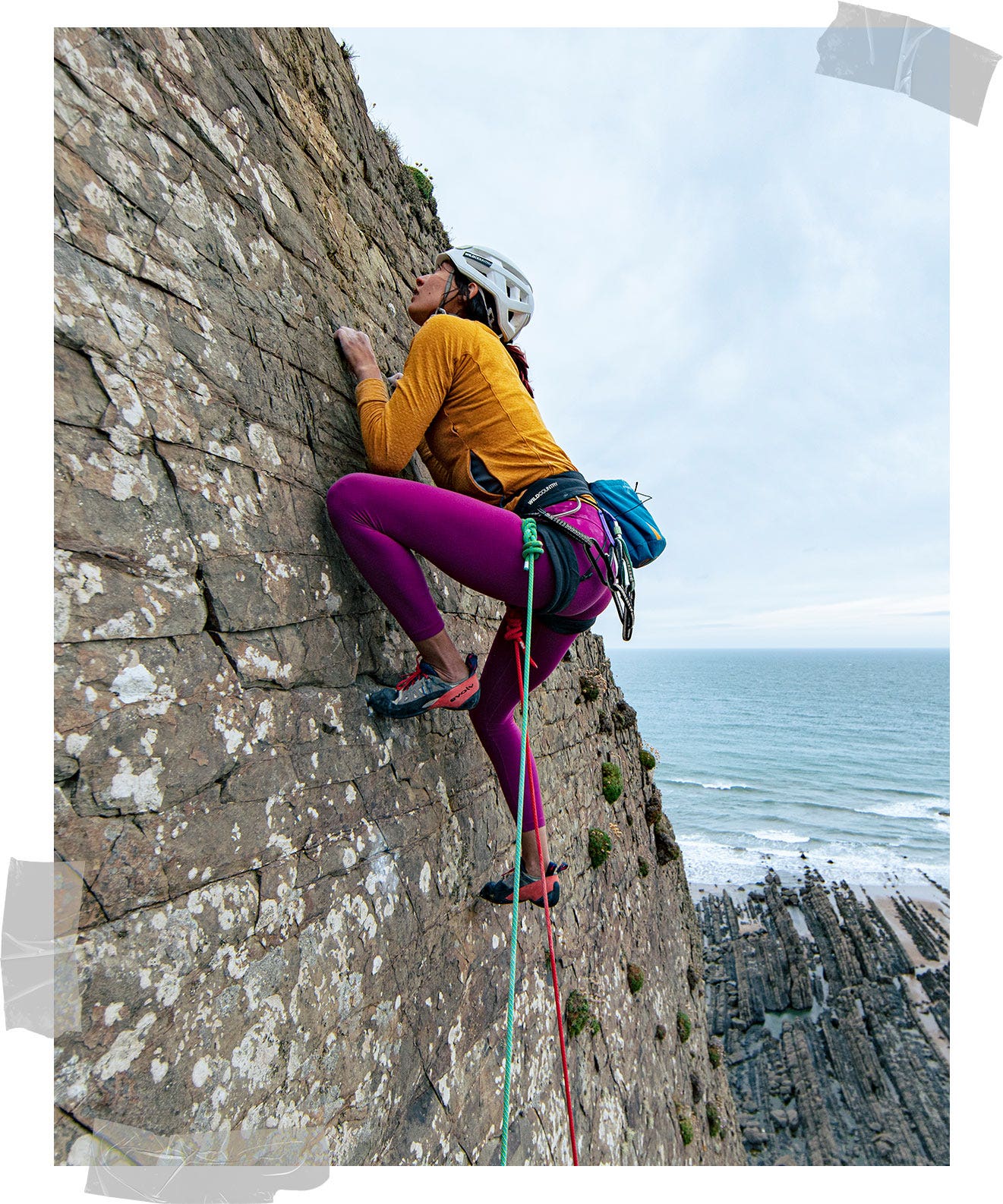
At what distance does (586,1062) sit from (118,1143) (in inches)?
192

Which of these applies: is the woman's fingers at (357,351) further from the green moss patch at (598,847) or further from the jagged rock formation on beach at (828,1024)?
the jagged rock formation on beach at (828,1024)

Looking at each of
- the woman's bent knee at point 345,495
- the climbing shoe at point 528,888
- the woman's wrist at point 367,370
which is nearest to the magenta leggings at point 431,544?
the woman's bent knee at point 345,495

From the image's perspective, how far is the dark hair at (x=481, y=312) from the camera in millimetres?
3624

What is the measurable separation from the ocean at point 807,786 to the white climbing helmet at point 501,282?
42.5 meters

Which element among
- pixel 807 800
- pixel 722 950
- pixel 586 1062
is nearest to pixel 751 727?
pixel 807 800

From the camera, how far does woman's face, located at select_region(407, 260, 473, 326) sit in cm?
368

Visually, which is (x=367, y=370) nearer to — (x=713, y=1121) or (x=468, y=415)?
(x=468, y=415)

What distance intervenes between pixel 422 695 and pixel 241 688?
101cm

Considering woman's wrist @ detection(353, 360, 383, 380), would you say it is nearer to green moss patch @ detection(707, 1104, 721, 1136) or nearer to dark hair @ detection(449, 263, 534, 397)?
dark hair @ detection(449, 263, 534, 397)

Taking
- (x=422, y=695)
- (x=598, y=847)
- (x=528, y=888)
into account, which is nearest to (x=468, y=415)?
(x=422, y=695)

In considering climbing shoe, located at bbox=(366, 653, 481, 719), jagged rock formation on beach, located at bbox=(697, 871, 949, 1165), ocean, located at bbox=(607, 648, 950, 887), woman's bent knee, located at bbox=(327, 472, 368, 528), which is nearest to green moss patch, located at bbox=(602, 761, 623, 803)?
climbing shoe, located at bbox=(366, 653, 481, 719)

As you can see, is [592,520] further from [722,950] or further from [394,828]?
[722,950]

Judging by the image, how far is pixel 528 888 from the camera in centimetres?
378

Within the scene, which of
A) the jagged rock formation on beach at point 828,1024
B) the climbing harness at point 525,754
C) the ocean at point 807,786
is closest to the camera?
the climbing harness at point 525,754
